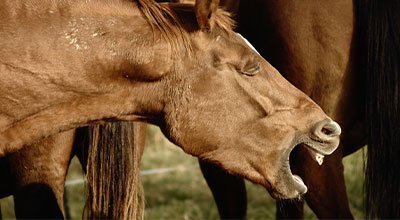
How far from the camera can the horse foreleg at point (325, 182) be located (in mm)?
3932

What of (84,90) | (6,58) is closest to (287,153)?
(84,90)

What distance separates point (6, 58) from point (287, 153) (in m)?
0.95

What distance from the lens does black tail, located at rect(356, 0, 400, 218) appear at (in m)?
3.85

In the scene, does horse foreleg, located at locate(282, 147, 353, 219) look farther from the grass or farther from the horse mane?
the grass

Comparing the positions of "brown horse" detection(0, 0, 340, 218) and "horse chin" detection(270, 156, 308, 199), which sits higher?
"brown horse" detection(0, 0, 340, 218)

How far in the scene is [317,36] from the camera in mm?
3826

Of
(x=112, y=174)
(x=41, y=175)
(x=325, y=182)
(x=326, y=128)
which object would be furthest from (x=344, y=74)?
(x=41, y=175)

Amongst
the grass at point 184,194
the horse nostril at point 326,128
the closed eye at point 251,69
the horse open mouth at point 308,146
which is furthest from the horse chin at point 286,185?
the grass at point 184,194

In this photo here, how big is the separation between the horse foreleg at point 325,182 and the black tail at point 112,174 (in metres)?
0.66

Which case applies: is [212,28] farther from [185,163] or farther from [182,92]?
[185,163]

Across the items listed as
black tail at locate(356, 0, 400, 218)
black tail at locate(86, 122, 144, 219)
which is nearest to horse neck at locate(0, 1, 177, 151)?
black tail at locate(86, 122, 144, 219)

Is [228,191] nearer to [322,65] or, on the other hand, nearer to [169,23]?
[322,65]

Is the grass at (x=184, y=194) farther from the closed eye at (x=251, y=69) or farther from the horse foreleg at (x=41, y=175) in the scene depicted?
the closed eye at (x=251, y=69)

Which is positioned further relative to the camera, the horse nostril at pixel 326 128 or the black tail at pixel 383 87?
the black tail at pixel 383 87
